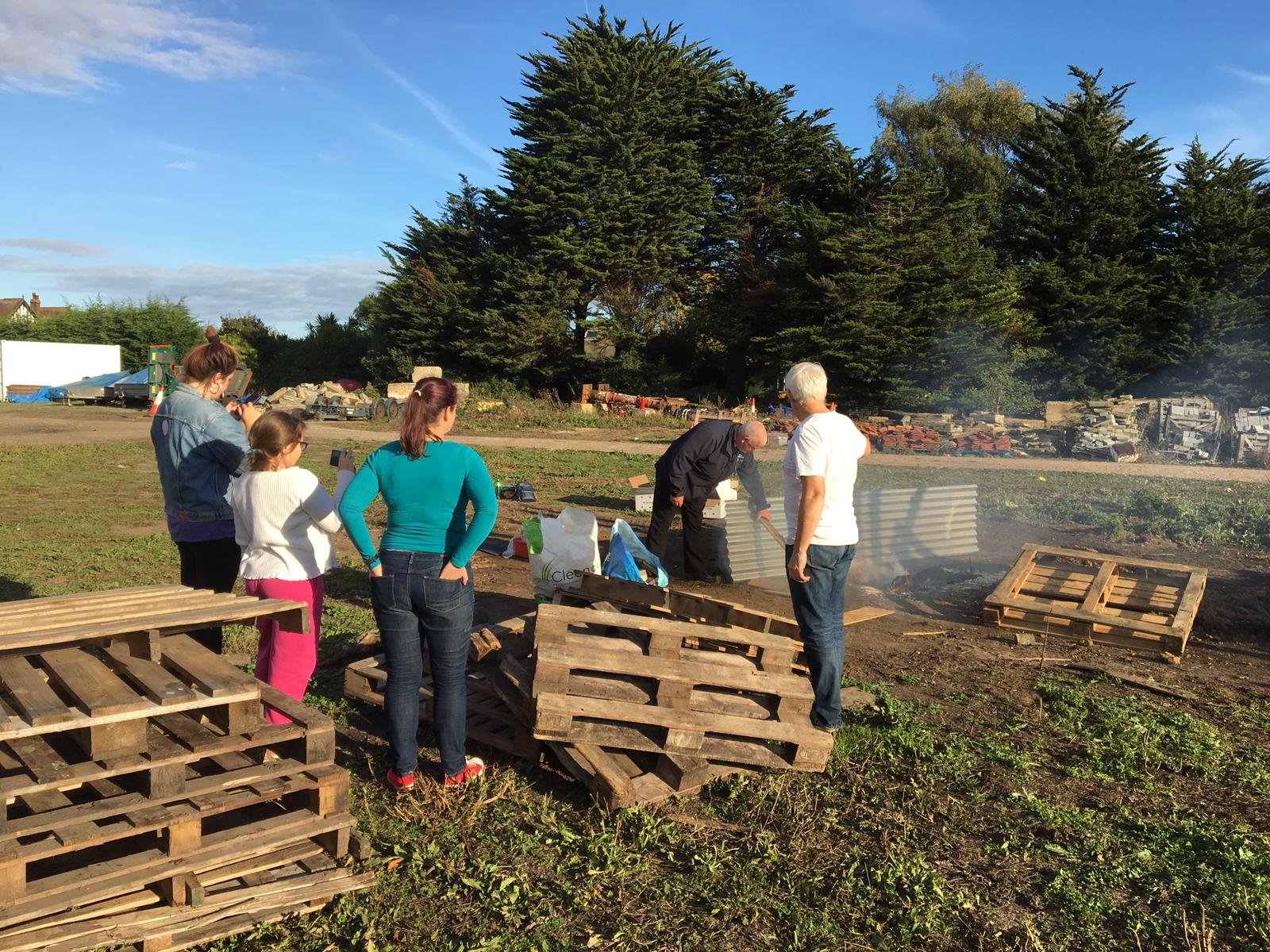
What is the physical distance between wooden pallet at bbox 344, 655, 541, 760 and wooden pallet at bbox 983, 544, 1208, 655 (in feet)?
12.8

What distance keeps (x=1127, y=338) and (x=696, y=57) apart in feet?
59.0

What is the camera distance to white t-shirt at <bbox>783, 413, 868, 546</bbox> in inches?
167

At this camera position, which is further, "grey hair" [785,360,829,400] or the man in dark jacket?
the man in dark jacket

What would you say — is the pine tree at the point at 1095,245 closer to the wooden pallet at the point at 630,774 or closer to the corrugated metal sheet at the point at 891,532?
the corrugated metal sheet at the point at 891,532

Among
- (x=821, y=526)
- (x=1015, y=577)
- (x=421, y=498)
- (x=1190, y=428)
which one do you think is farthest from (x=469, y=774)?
(x=1190, y=428)

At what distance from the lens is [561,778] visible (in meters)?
4.00

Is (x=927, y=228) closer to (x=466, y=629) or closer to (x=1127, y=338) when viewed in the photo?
(x=1127, y=338)

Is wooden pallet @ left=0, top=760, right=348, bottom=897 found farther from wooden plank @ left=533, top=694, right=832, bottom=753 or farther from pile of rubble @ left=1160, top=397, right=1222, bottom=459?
pile of rubble @ left=1160, top=397, right=1222, bottom=459

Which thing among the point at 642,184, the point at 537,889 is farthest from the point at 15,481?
the point at 642,184

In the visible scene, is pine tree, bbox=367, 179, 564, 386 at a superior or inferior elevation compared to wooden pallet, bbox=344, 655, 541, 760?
superior

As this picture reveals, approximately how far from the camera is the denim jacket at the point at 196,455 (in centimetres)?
430

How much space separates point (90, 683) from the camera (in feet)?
9.17

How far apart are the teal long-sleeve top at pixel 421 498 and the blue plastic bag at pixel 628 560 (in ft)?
6.70

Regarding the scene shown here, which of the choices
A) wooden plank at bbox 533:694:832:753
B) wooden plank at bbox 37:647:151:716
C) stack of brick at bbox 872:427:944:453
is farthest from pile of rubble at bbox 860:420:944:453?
wooden plank at bbox 37:647:151:716
